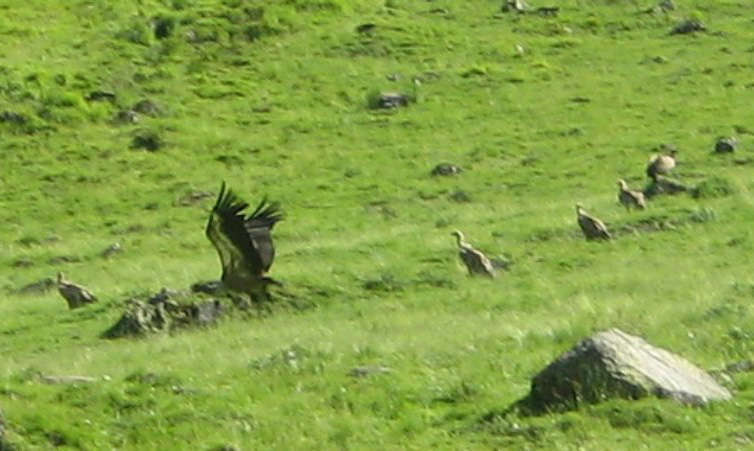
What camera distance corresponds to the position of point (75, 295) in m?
24.2

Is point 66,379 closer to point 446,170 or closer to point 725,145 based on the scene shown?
point 446,170

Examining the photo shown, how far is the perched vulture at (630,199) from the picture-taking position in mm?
27531

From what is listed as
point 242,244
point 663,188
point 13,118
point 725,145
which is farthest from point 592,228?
point 13,118

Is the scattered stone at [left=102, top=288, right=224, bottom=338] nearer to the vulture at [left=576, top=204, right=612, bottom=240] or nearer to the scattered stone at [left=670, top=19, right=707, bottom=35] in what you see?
the vulture at [left=576, top=204, right=612, bottom=240]

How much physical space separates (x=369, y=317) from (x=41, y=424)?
25.9 ft

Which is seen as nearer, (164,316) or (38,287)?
(164,316)

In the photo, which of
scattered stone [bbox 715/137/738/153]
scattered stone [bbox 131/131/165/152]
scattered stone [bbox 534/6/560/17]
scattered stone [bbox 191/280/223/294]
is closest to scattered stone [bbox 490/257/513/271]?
scattered stone [bbox 191/280/223/294]

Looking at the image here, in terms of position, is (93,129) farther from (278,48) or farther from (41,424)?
(41,424)

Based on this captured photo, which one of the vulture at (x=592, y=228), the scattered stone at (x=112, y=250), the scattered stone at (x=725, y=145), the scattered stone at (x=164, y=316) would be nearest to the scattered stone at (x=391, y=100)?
the scattered stone at (x=725, y=145)

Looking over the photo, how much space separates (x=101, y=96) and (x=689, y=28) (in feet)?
44.5

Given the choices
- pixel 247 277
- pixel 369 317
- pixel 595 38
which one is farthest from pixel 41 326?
pixel 595 38

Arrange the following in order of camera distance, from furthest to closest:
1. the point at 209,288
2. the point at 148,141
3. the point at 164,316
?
the point at 148,141 → the point at 209,288 → the point at 164,316

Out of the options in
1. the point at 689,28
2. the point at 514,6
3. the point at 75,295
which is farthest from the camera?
the point at 514,6

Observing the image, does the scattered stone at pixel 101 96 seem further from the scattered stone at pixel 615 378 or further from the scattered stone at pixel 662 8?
the scattered stone at pixel 615 378
